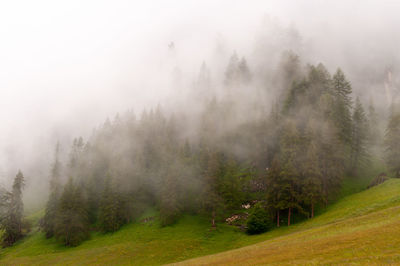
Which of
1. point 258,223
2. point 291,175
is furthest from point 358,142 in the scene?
point 258,223

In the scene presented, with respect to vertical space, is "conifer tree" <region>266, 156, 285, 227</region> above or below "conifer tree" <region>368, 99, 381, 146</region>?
below

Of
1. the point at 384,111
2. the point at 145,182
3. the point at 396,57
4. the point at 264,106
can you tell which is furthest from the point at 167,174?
the point at 396,57

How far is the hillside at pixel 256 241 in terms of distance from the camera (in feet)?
71.2

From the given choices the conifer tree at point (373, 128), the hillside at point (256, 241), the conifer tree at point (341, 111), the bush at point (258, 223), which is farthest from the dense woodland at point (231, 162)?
the hillside at point (256, 241)

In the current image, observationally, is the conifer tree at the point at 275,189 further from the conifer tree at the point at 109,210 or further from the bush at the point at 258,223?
the conifer tree at the point at 109,210

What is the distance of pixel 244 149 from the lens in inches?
3912

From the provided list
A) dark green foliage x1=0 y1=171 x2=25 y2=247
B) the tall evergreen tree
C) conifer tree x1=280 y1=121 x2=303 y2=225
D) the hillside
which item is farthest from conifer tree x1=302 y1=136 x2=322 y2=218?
dark green foliage x1=0 y1=171 x2=25 y2=247

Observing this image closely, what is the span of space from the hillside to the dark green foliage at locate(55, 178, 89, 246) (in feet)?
9.15

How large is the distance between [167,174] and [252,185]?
2852 centimetres

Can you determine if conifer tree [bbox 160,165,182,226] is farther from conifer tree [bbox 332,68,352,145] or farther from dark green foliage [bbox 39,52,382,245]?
conifer tree [bbox 332,68,352,145]

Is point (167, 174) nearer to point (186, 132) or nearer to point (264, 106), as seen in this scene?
point (186, 132)

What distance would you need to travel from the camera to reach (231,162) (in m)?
80.1

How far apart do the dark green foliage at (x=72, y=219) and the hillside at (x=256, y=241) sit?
2.79m

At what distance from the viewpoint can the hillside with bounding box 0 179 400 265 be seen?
2169cm
